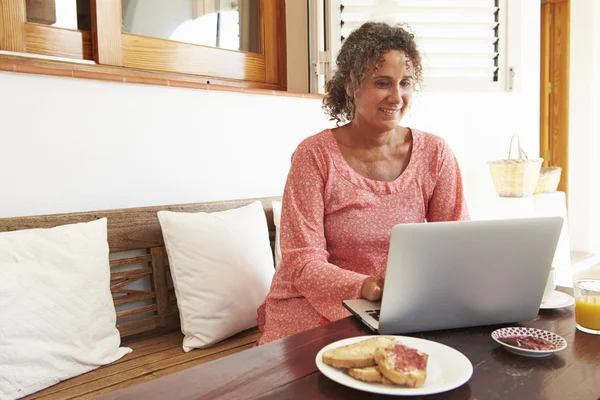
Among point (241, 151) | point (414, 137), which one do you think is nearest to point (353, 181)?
point (414, 137)

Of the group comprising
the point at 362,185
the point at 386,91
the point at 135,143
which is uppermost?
the point at 386,91

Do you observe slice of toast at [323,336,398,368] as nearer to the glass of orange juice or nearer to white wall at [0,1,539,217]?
the glass of orange juice

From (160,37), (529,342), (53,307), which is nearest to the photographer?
(529,342)

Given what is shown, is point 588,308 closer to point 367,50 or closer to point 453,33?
point 367,50

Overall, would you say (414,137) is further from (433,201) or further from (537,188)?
(537,188)

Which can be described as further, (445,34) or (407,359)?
(445,34)

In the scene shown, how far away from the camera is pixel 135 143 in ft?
5.92

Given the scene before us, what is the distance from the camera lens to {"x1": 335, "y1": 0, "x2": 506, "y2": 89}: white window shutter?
2691mm

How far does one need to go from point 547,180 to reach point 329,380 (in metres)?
2.96

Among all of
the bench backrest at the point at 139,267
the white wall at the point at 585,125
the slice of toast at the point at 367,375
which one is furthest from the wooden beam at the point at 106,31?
the white wall at the point at 585,125

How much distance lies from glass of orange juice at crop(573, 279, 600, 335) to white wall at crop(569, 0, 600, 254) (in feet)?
13.0

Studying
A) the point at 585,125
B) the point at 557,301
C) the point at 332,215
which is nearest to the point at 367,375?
the point at 557,301

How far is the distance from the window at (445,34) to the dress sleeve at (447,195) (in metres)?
1.08

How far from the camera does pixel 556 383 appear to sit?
0.78 metres
